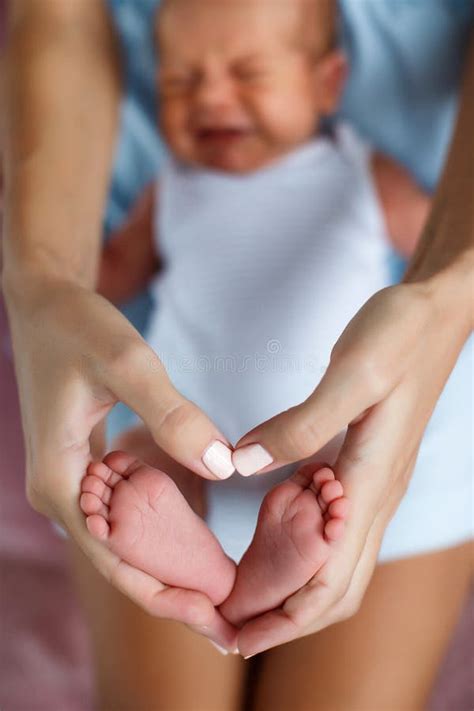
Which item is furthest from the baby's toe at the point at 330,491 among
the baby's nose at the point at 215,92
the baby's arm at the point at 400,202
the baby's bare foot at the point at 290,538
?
the baby's nose at the point at 215,92

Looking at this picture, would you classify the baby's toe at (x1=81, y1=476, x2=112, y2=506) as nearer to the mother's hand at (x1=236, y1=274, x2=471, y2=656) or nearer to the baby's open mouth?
the mother's hand at (x1=236, y1=274, x2=471, y2=656)

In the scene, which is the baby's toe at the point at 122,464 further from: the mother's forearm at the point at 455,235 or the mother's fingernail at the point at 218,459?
the mother's forearm at the point at 455,235

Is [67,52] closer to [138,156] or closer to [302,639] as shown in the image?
[138,156]

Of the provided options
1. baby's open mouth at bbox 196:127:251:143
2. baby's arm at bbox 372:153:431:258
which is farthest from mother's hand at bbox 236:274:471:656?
baby's open mouth at bbox 196:127:251:143

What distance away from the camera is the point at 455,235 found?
1.65 ft

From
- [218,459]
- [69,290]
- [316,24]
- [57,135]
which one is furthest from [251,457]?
[316,24]

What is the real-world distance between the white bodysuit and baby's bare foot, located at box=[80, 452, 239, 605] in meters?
0.03

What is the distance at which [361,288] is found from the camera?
517 millimetres

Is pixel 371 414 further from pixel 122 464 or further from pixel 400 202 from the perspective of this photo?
pixel 400 202

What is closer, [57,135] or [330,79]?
[57,135]

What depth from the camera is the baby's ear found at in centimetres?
70

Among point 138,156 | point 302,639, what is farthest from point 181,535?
Answer: point 138,156

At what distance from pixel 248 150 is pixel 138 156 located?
0.15 meters

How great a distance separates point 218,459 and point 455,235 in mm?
202
